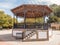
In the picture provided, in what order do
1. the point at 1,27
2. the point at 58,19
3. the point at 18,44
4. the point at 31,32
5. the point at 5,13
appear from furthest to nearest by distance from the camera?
the point at 58,19
the point at 5,13
the point at 1,27
the point at 31,32
the point at 18,44

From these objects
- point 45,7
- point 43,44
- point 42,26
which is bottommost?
point 43,44

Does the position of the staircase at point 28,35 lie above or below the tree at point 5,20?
below

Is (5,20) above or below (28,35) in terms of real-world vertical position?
above

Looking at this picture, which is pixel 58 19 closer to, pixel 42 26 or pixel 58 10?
pixel 58 10

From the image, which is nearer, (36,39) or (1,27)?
(36,39)

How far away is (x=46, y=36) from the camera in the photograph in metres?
14.0

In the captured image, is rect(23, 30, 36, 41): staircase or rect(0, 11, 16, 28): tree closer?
rect(23, 30, 36, 41): staircase

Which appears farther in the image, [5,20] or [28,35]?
[5,20]

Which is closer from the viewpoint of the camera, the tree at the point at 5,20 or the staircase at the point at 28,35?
the staircase at the point at 28,35

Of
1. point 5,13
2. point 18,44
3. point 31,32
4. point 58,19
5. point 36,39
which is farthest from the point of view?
point 58,19

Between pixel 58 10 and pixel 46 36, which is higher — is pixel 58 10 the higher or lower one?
the higher one

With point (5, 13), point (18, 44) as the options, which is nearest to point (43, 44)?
point (18, 44)

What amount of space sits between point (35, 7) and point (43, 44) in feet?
12.8

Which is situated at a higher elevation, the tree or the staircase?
the tree
